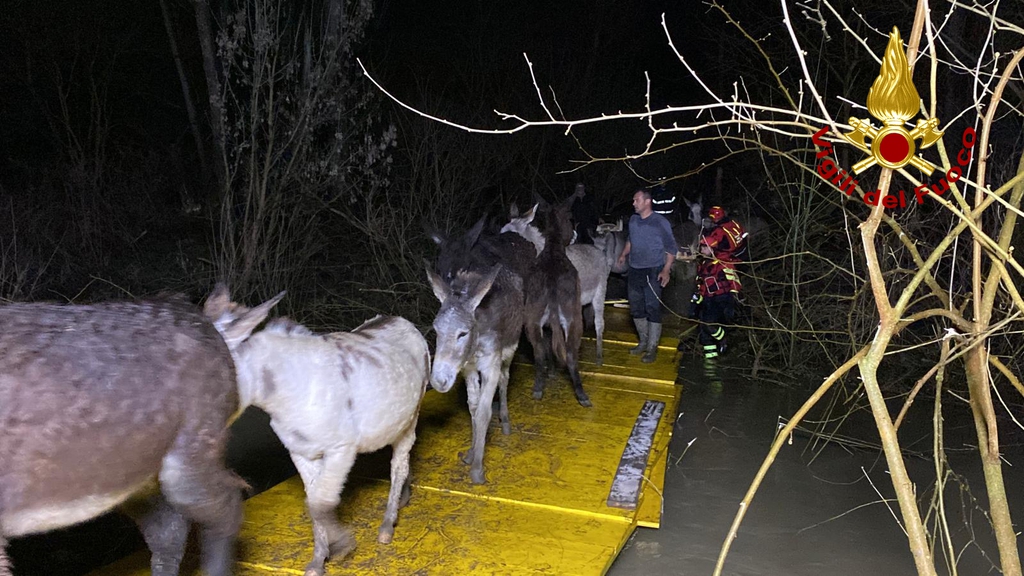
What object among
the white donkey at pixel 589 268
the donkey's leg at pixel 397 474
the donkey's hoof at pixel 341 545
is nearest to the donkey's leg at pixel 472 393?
the donkey's leg at pixel 397 474

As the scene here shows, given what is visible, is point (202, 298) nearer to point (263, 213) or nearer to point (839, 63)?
point (263, 213)

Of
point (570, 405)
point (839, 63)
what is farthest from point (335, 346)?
point (839, 63)

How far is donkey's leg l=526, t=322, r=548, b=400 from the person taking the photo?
7008 mm

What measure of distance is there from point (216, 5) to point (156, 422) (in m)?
11.8

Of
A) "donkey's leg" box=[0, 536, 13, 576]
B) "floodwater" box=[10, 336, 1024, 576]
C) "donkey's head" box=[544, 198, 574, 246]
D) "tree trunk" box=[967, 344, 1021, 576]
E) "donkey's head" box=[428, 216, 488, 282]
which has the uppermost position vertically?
"tree trunk" box=[967, 344, 1021, 576]

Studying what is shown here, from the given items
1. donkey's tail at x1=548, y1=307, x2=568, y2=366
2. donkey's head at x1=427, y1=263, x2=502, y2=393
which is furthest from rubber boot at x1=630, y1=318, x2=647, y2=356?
donkey's head at x1=427, y1=263, x2=502, y2=393

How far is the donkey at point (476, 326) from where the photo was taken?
499 centimetres

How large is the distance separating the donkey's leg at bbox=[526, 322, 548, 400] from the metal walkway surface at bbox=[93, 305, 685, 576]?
121 millimetres

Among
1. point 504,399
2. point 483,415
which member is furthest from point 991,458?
point 504,399

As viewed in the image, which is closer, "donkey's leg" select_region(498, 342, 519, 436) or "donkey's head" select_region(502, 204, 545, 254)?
"donkey's leg" select_region(498, 342, 519, 436)

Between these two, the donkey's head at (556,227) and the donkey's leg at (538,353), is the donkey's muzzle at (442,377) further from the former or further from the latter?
the donkey's head at (556,227)

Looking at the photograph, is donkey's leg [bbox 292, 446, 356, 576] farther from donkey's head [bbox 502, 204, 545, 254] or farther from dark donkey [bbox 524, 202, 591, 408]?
donkey's head [bbox 502, 204, 545, 254]

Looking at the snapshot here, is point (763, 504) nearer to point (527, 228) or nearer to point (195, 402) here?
point (527, 228)

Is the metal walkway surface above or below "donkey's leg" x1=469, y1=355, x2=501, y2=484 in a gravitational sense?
below
